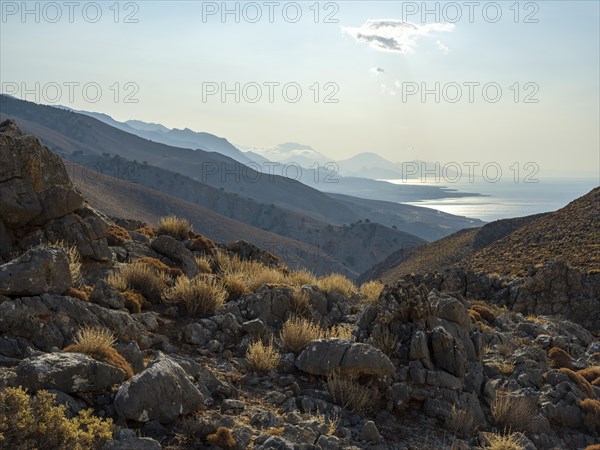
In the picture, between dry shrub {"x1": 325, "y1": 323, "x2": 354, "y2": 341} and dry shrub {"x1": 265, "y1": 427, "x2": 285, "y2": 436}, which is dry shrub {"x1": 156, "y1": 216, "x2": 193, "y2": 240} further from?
dry shrub {"x1": 265, "y1": 427, "x2": 285, "y2": 436}

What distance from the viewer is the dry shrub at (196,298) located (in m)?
11.2

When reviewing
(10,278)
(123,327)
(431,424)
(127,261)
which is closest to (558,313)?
(431,424)

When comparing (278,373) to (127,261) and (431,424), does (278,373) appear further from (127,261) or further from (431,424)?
(127,261)

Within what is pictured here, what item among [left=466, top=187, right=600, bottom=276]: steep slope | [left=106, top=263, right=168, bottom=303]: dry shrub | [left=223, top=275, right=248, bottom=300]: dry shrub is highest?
[left=106, top=263, right=168, bottom=303]: dry shrub

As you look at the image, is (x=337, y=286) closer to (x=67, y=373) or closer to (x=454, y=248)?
(x=67, y=373)

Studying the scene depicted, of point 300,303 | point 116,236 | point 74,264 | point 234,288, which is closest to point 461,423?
point 300,303

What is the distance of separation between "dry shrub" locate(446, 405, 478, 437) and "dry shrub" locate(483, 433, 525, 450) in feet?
1.06

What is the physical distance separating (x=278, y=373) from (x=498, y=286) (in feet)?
57.3

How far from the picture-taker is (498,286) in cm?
2383

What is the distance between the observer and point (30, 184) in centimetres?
1245

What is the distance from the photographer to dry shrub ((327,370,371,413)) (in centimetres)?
833

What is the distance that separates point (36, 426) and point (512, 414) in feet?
25.1

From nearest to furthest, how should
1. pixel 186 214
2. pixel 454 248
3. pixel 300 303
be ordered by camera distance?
pixel 300 303, pixel 454 248, pixel 186 214

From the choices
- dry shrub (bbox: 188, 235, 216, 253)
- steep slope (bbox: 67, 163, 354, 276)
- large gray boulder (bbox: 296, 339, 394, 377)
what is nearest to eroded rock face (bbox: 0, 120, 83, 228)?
dry shrub (bbox: 188, 235, 216, 253)
